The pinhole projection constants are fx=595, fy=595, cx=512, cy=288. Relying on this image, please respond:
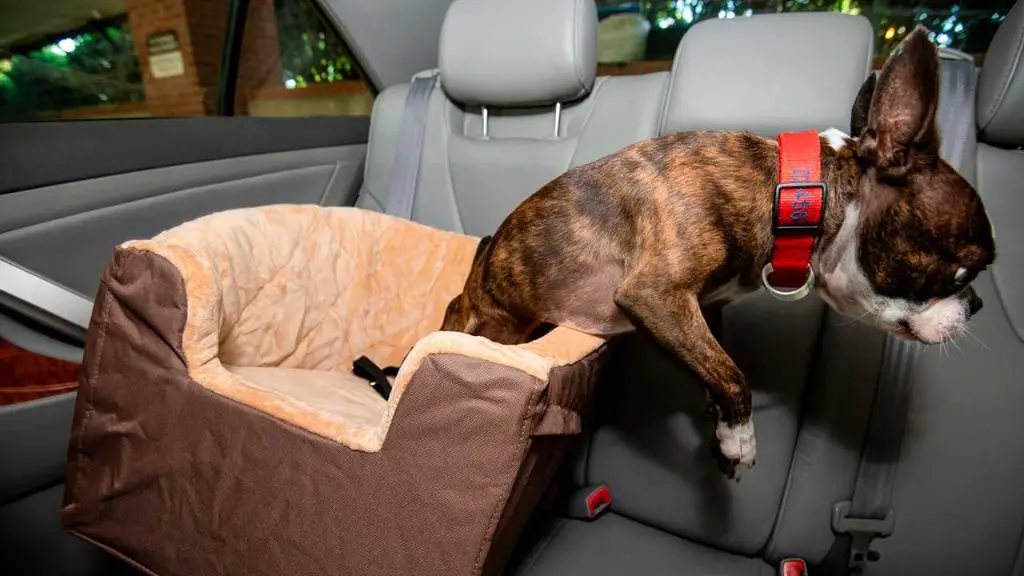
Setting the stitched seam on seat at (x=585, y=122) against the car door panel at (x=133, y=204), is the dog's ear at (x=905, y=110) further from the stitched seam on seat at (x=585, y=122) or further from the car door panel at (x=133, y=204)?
the car door panel at (x=133, y=204)

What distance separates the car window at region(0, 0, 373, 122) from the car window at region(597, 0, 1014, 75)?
3.74 feet

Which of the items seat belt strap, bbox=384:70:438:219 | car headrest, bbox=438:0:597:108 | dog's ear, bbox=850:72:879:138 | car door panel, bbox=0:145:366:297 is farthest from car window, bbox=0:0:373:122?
dog's ear, bbox=850:72:879:138

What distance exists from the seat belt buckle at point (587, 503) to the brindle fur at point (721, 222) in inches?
18.8

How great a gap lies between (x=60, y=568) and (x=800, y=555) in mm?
1937

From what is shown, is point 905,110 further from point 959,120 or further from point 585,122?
point 585,122

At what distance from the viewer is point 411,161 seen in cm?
219

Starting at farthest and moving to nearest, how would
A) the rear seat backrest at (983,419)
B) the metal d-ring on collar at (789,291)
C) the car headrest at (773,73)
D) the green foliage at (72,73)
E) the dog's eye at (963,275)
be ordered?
the green foliage at (72,73) < the car headrest at (773,73) < the rear seat backrest at (983,419) < the metal d-ring on collar at (789,291) < the dog's eye at (963,275)

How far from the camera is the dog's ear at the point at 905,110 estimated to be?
2.99 feet

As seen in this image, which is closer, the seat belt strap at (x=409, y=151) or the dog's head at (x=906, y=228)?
the dog's head at (x=906, y=228)

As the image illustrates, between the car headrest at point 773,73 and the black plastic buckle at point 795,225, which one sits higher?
the car headrest at point 773,73

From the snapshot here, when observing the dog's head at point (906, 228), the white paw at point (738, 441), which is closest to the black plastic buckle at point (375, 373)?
the white paw at point (738, 441)

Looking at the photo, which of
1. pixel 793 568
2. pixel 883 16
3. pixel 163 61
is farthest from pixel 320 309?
pixel 883 16

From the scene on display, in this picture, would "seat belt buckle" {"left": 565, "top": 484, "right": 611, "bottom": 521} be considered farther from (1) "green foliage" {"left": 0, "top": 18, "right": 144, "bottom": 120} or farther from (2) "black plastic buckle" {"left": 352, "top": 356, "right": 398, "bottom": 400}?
(1) "green foliage" {"left": 0, "top": 18, "right": 144, "bottom": 120}

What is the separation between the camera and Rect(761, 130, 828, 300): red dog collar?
1092 mm
